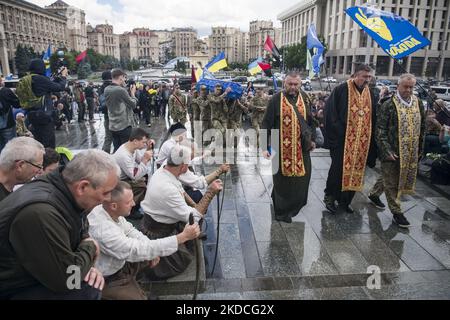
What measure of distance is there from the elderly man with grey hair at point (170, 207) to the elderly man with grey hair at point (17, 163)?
1051 millimetres

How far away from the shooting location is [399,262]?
3.76 m

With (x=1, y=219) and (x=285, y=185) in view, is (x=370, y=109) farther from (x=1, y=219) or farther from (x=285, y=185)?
(x=1, y=219)

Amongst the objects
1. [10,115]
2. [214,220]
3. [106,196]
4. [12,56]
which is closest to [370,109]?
[214,220]

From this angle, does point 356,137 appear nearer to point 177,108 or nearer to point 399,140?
point 399,140

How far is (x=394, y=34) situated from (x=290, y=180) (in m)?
2.91

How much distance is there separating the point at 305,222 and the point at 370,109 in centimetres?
187

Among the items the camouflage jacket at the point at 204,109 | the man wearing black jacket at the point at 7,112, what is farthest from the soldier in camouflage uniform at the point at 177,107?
the man wearing black jacket at the point at 7,112

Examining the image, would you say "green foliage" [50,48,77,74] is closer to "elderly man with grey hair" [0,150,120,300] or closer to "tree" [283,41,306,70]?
"elderly man with grey hair" [0,150,120,300]

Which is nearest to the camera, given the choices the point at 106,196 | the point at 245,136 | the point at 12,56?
the point at 106,196

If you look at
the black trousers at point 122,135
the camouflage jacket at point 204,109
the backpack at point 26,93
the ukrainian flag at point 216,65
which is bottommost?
the black trousers at point 122,135

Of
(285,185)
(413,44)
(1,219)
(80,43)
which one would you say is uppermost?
(80,43)

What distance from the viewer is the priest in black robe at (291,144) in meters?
4.65

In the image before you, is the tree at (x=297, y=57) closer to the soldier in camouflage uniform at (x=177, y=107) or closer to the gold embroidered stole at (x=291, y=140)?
the soldier in camouflage uniform at (x=177, y=107)

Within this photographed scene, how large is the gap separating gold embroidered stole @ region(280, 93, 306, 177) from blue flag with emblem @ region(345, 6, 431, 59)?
1.80m
